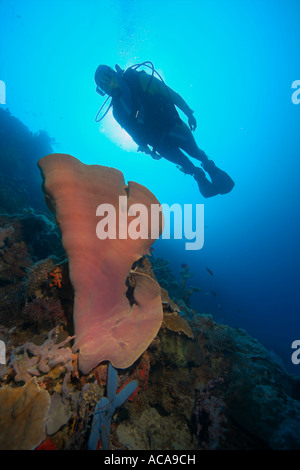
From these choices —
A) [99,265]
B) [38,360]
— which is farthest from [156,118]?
→ [38,360]

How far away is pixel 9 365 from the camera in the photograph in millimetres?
1951

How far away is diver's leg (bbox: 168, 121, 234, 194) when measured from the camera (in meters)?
6.95

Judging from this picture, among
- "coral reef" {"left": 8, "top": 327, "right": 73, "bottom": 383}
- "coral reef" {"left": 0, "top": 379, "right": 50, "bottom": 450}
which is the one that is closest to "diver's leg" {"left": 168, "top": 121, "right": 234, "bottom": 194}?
"coral reef" {"left": 8, "top": 327, "right": 73, "bottom": 383}

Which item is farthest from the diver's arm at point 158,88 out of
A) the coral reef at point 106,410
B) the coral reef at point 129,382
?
the coral reef at point 106,410

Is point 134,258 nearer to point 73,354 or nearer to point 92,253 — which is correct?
point 92,253

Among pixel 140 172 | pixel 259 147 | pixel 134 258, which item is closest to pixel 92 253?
pixel 134 258

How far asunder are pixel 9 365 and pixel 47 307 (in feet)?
2.07

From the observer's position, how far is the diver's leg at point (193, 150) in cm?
695

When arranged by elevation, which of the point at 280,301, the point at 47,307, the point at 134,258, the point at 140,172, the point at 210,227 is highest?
the point at 140,172

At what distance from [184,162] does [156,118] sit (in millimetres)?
1994

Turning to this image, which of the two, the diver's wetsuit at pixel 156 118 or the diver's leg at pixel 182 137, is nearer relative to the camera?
the diver's wetsuit at pixel 156 118

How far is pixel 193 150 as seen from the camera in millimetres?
7461

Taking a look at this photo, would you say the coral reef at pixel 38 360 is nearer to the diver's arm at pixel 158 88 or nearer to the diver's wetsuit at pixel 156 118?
the diver's wetsuit at pixel 156 118

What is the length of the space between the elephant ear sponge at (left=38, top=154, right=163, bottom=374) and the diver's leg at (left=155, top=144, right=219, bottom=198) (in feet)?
19.4
